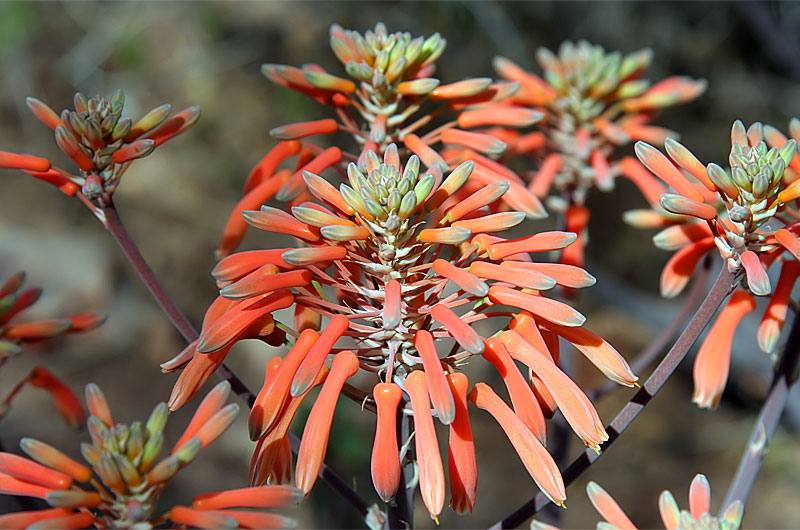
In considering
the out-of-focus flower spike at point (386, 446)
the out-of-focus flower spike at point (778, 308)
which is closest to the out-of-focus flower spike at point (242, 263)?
the out-of-focus flower spike at point (386, 446)

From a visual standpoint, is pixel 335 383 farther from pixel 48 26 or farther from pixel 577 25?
pixel 48 26

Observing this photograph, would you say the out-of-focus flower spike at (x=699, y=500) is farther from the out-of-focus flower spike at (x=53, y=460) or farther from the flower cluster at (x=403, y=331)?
the out-of-focus flower spike at (x=53, y=460)

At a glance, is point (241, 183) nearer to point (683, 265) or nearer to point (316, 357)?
point (683, 265)

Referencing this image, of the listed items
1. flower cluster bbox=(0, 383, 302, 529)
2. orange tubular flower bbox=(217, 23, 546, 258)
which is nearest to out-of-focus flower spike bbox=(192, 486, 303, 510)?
flower cluster bbox=(0, 383, 302, 529)

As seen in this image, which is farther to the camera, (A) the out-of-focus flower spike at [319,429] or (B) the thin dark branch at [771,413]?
(B) the thin dark branch at [771,413]

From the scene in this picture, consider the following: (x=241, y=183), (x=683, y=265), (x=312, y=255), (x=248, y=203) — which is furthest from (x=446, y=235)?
(x=241, y=183)

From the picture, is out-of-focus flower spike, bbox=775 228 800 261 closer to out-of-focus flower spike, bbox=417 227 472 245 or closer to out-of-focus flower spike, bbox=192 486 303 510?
out-of-focus flower spike, bbox=417 227 472 245
